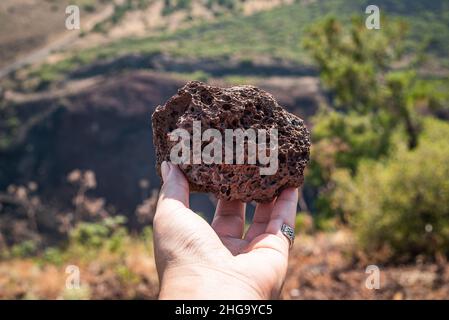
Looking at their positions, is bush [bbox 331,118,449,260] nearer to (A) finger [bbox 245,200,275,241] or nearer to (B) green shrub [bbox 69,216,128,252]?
(B) green shrub [bbox 69,216,128,252]

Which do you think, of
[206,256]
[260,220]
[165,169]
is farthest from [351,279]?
[206,256]

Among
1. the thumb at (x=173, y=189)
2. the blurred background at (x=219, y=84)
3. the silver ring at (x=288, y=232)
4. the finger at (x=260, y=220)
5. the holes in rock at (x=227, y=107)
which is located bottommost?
the blurred background at (x=219, y=84)

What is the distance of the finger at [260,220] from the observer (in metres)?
3.11

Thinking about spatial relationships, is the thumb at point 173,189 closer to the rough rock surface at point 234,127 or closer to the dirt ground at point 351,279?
the rough rock surface at point 234,127

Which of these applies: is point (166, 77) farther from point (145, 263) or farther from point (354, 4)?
point (145, 263)

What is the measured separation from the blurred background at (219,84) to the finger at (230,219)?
8.60 ft

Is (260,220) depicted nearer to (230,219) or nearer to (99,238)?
(230,219)

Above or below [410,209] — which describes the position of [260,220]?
above

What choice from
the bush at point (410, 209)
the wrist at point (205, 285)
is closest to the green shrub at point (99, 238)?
the bush at point (410, 209)

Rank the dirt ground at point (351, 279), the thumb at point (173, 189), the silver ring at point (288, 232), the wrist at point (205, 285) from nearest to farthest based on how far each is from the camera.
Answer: the wrist at point (205, 285), the thumb at point (173, 189), the silver ring at point (288, 232), the dirt ground at point (351, 279)

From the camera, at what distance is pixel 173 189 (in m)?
2.85

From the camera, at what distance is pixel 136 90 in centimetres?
3017

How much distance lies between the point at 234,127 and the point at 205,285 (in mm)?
1180
